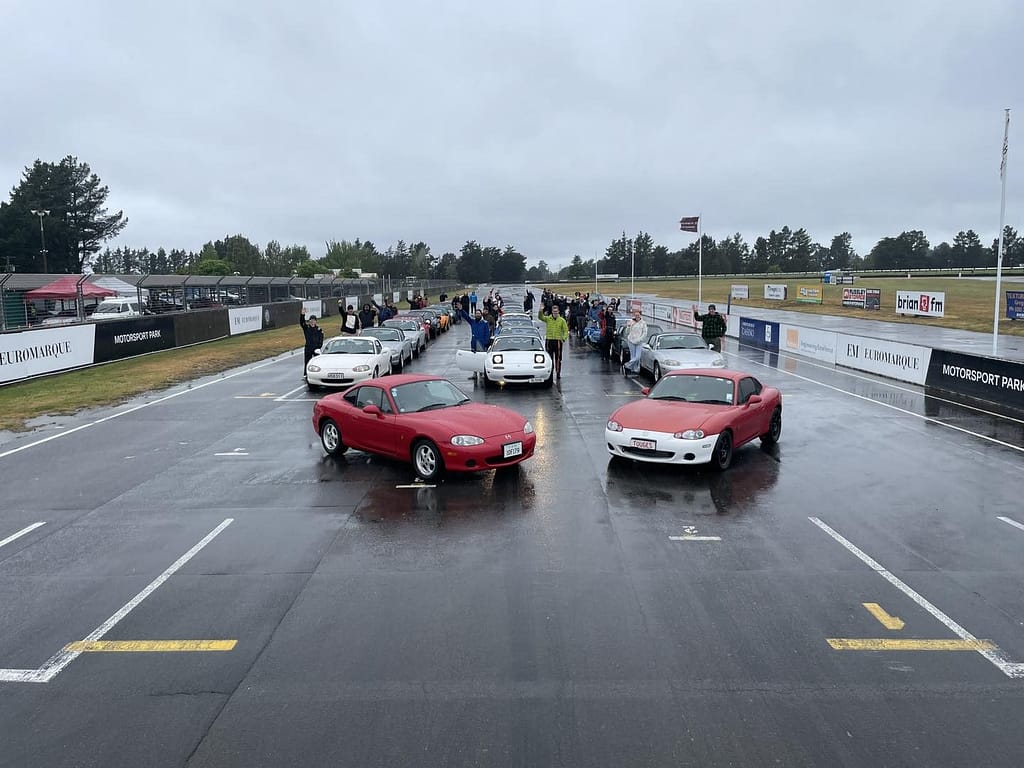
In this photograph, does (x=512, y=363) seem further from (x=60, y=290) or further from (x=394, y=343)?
(x=60, y=290)

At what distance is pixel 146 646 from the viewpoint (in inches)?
218

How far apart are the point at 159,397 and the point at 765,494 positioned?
14344 mm

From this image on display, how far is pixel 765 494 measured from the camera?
373 inches

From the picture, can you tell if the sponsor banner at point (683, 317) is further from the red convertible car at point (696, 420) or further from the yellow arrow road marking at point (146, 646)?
the yellow arrow road marking at point (146, 646)

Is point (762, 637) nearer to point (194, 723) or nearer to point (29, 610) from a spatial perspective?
point (194, 723)

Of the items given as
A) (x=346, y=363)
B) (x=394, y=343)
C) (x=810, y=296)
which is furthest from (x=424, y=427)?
(x=810, y=296)

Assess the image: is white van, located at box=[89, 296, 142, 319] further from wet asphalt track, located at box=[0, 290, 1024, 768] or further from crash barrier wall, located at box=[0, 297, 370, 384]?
wet asphalt track, located at box=[0, 290, 1024, 768]

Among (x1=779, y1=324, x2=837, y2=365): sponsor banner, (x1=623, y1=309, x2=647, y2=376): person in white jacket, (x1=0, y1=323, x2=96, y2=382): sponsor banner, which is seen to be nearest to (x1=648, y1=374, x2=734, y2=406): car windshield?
(x1=623, y1=309, x2=647, y2=376): person in white jacket

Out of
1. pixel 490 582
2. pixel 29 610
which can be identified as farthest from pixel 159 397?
pixel 490 582

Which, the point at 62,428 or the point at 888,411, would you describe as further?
the point at 888,411

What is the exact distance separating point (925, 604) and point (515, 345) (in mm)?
14525

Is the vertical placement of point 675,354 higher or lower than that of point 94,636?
higher

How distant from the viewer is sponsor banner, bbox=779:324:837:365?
25.4m

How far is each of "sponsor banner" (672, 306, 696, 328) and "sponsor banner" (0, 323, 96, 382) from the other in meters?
29.7
